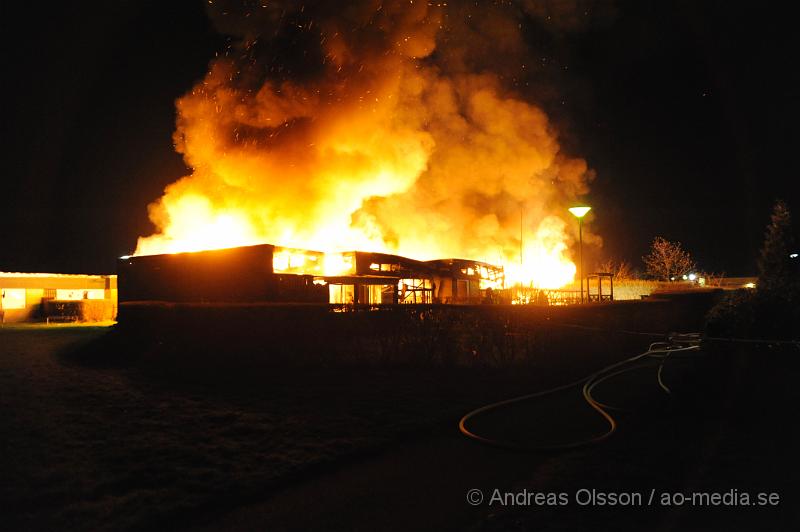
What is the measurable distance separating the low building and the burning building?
995cm

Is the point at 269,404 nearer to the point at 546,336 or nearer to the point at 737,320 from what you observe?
the point at 546,336

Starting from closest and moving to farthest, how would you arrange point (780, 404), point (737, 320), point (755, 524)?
point (755, 524), point (780, 404), point (737, 320)

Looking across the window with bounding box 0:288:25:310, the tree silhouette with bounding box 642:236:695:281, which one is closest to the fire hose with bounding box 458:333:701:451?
the tree silhouette with bounding box 642:236:695:281

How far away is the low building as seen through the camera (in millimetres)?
35375

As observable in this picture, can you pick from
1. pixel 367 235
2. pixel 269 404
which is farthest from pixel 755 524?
pixel 367 235

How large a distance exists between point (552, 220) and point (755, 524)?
39.9m

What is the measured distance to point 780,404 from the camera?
27.5 ft

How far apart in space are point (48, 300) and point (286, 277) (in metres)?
26.7

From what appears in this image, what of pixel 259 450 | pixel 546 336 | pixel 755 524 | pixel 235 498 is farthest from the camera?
pixel 546 336

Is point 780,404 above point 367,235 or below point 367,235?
below

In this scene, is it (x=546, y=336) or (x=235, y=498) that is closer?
(x=235, y=498)

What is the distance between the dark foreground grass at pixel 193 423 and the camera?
4762 mm

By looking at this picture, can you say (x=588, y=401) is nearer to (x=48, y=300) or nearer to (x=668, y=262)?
(x=48, y=300)

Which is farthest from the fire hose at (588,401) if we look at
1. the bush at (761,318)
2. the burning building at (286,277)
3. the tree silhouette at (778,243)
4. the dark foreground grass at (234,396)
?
the tree silhouette at (778,243)
